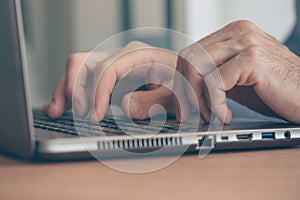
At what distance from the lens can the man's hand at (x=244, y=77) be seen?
62 cm

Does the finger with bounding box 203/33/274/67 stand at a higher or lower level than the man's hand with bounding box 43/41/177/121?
higher

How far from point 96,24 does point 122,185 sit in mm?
1971

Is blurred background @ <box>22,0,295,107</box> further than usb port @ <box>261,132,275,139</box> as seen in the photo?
Yes

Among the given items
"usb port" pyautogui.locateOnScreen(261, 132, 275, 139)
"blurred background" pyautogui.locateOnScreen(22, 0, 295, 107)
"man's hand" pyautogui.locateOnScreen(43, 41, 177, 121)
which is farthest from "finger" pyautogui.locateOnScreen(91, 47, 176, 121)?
"blurred background" pyautogui.locateOnScreen(22, 0, 295, 107)

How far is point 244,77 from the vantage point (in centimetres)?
62

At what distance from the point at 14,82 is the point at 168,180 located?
6.9 inches

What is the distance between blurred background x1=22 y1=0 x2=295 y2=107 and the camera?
7.35ft

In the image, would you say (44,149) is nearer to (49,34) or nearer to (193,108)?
(193,108)

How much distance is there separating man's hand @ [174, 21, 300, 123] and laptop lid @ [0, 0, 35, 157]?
0.79 ft

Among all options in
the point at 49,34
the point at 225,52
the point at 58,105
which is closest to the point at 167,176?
the point at 225,52

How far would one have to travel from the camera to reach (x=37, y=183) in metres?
0.41

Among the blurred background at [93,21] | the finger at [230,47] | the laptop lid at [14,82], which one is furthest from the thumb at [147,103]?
the blurred background at [93,21]

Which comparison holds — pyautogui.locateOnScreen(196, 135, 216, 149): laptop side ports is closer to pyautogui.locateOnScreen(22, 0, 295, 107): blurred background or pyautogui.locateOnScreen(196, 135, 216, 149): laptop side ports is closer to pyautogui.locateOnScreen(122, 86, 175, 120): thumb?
pyautogui.locateOnScreen(122, 86, 175, 120): thumb

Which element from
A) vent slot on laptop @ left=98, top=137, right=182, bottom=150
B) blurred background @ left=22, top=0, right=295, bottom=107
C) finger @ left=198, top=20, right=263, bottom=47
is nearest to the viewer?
vent slot on laptop @ left=98, top=137, right=182, bottom=150
